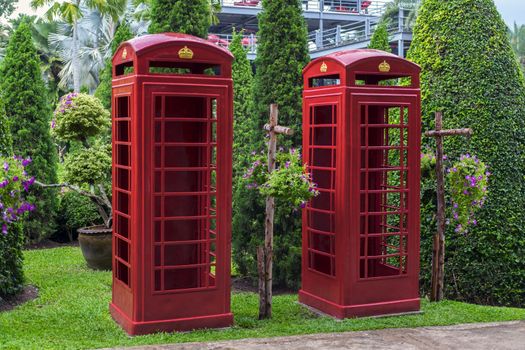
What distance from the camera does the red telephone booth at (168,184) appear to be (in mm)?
6270

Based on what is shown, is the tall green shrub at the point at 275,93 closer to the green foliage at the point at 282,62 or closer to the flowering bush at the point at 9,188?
the green foliage at the point at 282,62

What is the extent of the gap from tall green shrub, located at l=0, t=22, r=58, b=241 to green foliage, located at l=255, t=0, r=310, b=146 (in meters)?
5.27

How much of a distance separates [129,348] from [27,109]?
8100 millimetres

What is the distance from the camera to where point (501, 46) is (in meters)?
8.84

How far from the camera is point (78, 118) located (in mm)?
10453

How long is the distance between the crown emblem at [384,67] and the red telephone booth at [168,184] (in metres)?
1.74

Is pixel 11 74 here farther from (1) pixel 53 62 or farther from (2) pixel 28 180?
(1) pixel 53 62

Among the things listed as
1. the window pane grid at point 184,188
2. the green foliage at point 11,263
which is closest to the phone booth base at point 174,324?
the window pane grid at point 184,188

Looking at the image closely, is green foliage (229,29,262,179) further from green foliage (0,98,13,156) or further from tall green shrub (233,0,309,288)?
green foliage (0,98,13,156)

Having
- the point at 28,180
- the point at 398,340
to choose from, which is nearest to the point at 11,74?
the point at 28,180

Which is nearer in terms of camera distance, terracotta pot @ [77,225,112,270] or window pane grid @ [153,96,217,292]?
window pane grid @ [153,96,217,292]

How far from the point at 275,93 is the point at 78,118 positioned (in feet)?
10.6

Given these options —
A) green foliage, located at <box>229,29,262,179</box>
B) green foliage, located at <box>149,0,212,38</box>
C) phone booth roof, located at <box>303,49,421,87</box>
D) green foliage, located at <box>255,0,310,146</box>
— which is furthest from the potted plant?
phone booth roof, located at <box>303,49,421,87</box>

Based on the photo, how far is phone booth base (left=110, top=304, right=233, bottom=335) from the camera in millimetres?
6344
